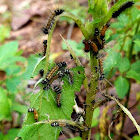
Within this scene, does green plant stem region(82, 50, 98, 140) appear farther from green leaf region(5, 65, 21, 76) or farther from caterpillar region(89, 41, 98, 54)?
green leaf region(5, 65, 21, 76)

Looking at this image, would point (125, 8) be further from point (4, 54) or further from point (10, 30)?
point (10, 30)

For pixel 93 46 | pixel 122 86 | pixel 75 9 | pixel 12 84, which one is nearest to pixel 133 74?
pixel 122 86

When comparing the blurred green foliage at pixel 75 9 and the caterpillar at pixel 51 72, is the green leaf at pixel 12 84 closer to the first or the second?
the caterpillar at pixel 51 72

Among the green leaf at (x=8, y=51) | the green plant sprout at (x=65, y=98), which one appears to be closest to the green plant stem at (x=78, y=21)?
the green plant sprout at (x=65, y=98)

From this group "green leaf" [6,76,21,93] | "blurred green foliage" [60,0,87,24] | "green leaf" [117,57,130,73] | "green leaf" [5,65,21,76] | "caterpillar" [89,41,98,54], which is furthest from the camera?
"blurred green foliage" [60,0,87,24]

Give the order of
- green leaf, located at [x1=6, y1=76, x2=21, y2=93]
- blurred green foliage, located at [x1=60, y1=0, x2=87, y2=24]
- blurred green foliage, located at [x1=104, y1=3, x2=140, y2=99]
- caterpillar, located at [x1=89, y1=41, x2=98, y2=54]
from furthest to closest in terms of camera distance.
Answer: blurred green foliage, located at [x1=60, y1=0, x2=87, y2=24], green leaf, located at [x1=6, y1=76, x2=21, y2=93], blurred green foliage, located at [x1=104, y1=3, x2=140, y2=99], caterpillar, located at [x1=89, y1=41, x2=98, y2=54]

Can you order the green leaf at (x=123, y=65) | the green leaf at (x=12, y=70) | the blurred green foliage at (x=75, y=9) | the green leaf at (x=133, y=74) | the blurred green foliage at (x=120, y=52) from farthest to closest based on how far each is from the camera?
1. the blurred green foliage at (x=75, y=9)
2. the green leaf at (x=12, y=70)
3. the green leaf at (x=123, y=65)
4. the green leaf at (x=133, y=74)
5. the blurred green foliage at (x=120, y=52)

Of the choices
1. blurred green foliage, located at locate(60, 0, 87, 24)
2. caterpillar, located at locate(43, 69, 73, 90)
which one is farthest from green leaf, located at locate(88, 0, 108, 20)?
blurred green foliage, located at locate(60, 0, 87, 24)

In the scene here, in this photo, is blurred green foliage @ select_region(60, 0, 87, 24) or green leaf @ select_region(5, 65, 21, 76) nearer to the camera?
green leaf @ select_region(5, 65, 21, 76)

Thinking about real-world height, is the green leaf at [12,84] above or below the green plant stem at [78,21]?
below

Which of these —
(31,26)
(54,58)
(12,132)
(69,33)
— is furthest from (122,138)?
(31,26)
